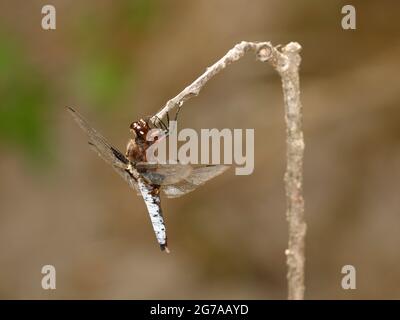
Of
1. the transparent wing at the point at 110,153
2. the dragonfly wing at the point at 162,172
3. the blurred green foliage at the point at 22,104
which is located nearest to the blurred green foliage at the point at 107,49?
the blurred green foliage at the point at 22,104

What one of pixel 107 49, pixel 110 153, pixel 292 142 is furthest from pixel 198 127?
pixel 292 142

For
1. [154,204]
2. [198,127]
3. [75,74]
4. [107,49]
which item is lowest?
[154,204]

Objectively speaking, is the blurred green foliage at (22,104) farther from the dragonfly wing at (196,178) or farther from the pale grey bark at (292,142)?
the pale grey bark at (292,142)

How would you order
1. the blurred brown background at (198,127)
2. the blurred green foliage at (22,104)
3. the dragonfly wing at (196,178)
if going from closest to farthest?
the dragonfly wing at (196,178) → the blurred green foliage at (22,104) → the blurred brown background at (198,127)

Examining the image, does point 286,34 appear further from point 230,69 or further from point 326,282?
point 326,282

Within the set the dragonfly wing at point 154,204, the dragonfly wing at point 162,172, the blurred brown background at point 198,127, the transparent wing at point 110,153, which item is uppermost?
the blurred brown background at point 198,127

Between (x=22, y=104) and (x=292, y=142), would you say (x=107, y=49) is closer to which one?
(x=22, y=104)

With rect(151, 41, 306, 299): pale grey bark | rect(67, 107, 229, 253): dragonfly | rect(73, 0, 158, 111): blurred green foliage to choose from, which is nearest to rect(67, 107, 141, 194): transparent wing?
rect(67, 107, 229, 253): dragonfly
